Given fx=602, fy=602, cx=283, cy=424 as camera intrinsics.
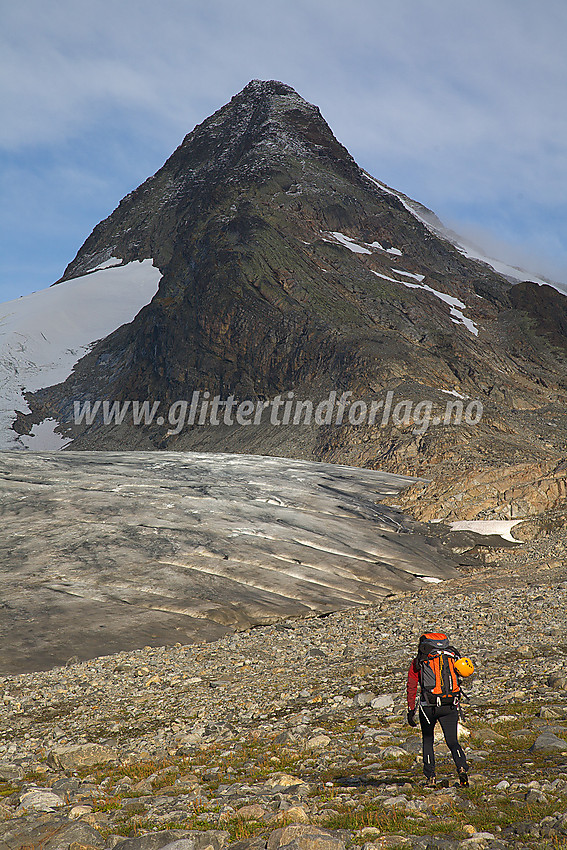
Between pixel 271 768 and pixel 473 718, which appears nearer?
pixel 271 768

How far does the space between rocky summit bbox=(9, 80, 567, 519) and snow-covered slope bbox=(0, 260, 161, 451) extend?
3.95 metres

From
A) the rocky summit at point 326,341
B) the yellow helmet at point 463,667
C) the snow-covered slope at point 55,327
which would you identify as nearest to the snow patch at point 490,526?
the rocky summit at point 326,341

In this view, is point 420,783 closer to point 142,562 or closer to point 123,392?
point 142,562

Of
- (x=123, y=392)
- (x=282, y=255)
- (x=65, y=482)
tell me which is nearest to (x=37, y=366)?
(x=123, y=392)

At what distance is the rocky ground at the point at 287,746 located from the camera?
21.4 feet

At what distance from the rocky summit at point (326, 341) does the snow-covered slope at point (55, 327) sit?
3.95 metres

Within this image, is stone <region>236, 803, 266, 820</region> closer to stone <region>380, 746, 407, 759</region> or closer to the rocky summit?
stone <region>380, 746, 407, 759</region>

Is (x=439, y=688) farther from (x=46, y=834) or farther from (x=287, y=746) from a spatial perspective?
(x=46, y=834)

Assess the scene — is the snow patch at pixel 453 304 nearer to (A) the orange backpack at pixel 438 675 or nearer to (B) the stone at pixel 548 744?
(B) the stone at pixel 548 744

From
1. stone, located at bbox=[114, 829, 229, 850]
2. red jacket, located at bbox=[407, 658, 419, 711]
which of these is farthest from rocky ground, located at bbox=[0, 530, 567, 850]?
red jacket, located at bbox=[407, 658, 419, 711]

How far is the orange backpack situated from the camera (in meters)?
7.96

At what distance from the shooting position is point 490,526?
3669 cm

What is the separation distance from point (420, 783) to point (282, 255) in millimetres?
102233

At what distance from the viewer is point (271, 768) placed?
900 centimetres
